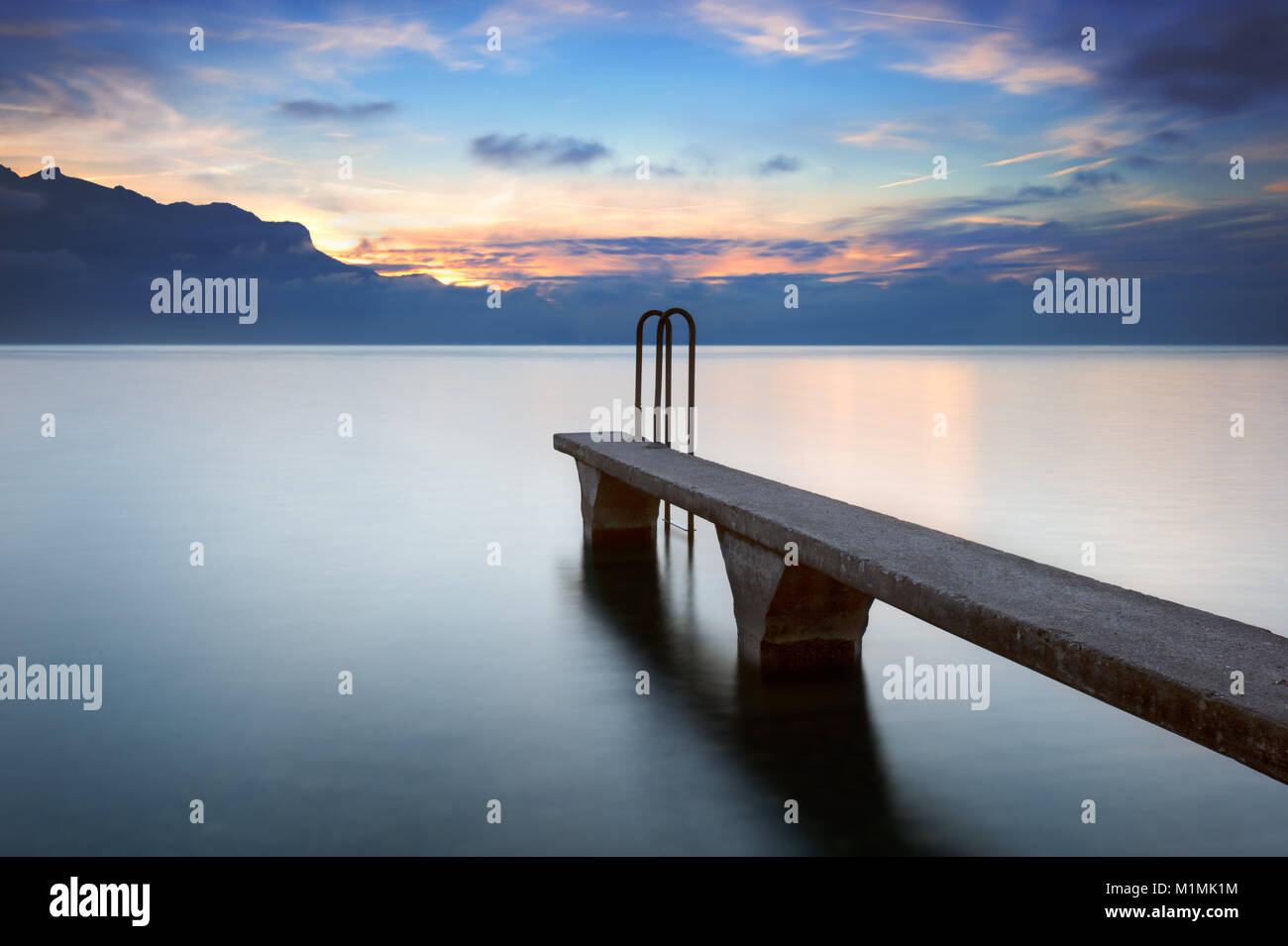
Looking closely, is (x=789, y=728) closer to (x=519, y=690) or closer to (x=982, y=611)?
(x=519, y=690)

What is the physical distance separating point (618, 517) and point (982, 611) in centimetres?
555

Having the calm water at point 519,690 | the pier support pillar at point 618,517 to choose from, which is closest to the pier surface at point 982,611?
the calm water at point 519,690

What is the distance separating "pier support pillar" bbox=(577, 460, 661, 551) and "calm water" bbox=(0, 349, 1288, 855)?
28cm

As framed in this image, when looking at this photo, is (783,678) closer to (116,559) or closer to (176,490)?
(116,559)

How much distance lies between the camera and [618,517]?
Answer: 878 cm

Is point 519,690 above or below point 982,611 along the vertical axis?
below

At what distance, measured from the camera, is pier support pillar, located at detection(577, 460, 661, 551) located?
8703mm

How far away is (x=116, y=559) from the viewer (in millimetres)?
8305

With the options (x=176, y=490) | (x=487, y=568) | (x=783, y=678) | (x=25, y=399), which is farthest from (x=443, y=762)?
(x=25, y=399)

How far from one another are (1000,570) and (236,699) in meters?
3.51

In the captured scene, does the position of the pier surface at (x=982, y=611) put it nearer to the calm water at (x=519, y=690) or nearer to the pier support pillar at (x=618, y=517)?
the calm water at (x=519, y=690)

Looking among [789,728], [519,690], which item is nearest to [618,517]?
[519,690]

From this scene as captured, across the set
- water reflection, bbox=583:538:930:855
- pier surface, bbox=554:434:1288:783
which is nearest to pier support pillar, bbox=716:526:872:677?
pier surface, bbox=554:434:1288:783
